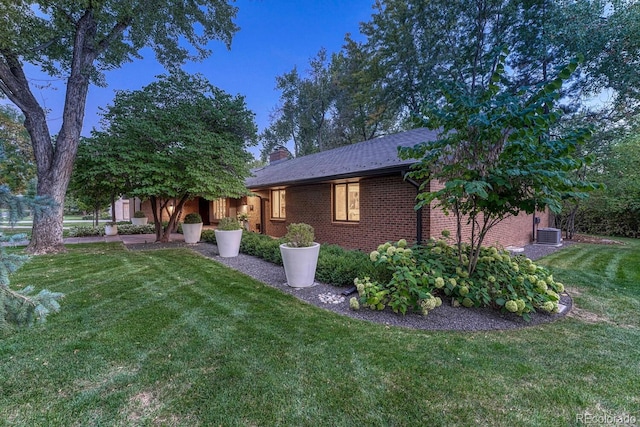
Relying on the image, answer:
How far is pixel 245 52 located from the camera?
1786 cm

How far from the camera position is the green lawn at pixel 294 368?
6.68 ft

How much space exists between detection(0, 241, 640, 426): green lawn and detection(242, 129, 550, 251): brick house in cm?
278

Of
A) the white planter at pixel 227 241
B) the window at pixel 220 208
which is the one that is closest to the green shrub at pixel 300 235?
the white planter at pixel 227 241

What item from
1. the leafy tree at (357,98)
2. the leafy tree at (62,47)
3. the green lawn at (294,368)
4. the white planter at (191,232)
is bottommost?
the green lawn at (294,368)

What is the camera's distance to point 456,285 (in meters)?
4.19

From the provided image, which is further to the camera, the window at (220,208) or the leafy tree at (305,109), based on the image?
the leafy tree at (305,109)

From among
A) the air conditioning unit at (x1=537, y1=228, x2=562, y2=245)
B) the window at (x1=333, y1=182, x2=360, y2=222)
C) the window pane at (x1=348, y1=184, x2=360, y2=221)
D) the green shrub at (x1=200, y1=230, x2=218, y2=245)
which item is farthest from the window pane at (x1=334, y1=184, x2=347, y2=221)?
the air conditioning unit at (x1=537, y1=228, x2=562, y2=245)

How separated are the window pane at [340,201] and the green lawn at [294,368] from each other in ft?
16.3

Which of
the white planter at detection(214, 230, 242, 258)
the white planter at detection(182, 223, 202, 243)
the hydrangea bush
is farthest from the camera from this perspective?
Answer: the white planter at detection(182, 223, 202, 243)

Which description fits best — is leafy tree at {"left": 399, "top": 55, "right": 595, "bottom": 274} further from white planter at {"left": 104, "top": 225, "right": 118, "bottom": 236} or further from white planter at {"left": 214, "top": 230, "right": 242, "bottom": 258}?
white planter at {"left": 104, "top": 225, "right": 118, "bottom": 236}

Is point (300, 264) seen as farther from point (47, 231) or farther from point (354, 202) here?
point (47, 231)

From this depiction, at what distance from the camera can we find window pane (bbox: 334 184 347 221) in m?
8.96

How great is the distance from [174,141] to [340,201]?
5.82m

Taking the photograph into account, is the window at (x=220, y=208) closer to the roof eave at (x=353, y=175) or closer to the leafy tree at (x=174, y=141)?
the roof eave at (x=353, y=175)
